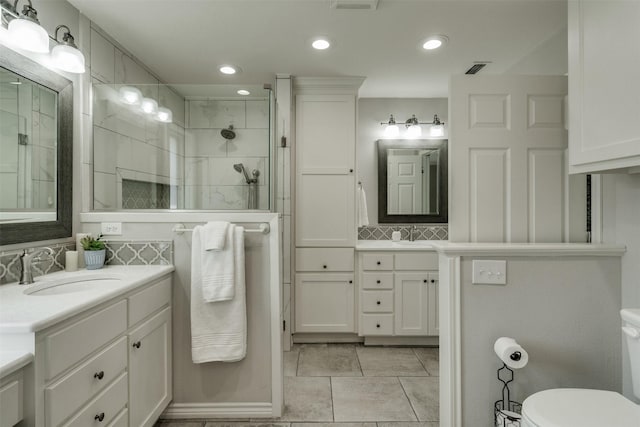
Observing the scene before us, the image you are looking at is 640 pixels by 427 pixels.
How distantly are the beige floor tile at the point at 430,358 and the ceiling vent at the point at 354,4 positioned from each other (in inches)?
102

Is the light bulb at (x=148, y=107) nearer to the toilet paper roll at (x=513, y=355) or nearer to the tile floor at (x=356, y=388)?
the tile floor at (x=356, y=388)

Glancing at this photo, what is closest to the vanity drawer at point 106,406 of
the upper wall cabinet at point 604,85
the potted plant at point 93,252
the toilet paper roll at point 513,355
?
the potted plant at point 93,252

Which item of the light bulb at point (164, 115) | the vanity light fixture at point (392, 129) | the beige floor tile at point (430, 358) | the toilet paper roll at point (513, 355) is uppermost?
the vanity light fixture at point (392, 129)

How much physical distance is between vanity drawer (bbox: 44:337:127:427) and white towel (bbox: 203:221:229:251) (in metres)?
0.58

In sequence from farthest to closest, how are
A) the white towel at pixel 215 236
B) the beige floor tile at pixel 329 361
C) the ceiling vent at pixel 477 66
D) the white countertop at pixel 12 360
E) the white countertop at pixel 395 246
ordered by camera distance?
the white countertop at pixel 395 246 → the ceiling vent at pixel 477 66 → the beige floor tile at pixel 329 361 → the white towel at pixel 215 236 → the white countertop at pixel 12 360

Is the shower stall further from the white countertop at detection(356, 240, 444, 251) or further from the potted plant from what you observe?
the white countertop at detection(356, 240, 444, 251)

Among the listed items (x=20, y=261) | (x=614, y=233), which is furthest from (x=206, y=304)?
(x=614, y=233)

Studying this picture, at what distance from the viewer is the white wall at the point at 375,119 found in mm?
3402

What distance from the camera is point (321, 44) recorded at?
2.28 m

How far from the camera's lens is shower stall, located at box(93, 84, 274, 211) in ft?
6.59

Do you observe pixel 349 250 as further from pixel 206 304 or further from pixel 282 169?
pixel 206 304

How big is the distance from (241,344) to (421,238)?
7.37ft

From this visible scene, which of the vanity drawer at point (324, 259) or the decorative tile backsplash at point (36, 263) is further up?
the decorative tile backsplash at point (36, 263)

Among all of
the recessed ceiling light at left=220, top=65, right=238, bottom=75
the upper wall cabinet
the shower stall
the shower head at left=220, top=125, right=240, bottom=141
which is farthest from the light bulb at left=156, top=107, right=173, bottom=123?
the upper wall cabinet
